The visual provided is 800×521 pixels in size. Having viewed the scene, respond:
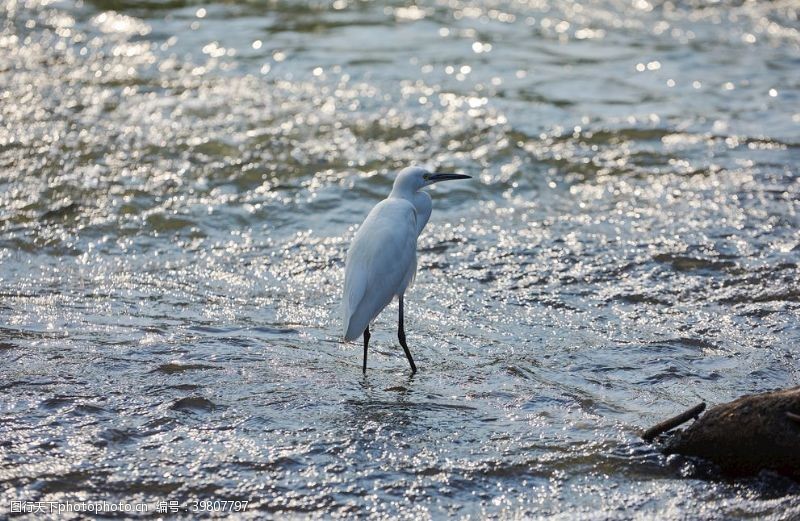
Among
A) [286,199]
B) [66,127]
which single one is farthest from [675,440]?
[66,127]

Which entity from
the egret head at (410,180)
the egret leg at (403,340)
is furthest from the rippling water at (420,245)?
the egret head at (410,180)

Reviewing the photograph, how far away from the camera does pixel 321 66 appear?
10148 mm

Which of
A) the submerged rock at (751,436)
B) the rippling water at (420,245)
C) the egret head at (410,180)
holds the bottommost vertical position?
the rippling water at (420,245)

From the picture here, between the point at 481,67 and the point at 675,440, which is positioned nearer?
the point at 675,440

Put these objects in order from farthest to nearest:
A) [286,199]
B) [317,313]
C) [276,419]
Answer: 1. [286,199]
2. [317,313]
3. [276,419]

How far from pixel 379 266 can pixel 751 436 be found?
6.01ft

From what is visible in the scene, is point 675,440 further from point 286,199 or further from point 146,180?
point 146,180

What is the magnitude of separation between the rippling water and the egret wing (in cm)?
27

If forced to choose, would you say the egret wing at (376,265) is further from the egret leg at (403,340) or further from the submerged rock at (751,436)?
the submerged rock at (751,436)

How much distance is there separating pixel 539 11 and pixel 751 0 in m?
2.49

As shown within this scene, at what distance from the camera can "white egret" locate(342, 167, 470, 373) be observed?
15.2 ft

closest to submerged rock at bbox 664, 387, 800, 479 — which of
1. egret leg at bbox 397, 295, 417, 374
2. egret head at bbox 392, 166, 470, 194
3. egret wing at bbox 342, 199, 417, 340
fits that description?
egret leg at bbox 397, 295, 417, 374

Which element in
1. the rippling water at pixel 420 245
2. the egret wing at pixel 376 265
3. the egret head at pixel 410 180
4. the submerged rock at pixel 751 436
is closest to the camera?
the submerged rock at pixel 751 436

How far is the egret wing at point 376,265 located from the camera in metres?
4.64
